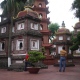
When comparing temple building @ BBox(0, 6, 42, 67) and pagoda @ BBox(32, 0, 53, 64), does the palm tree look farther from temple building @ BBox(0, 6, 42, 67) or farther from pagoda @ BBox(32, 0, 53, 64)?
pagoda @ BBox(32, 0, 53, 64)

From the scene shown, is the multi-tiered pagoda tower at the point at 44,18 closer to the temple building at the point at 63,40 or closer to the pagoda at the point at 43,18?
the pagoda at the point at 43,18

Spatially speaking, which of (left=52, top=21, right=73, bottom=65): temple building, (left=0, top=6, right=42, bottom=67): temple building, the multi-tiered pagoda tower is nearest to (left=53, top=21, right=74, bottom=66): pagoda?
(left=52, top=21, right=73, bottom=65): temple building

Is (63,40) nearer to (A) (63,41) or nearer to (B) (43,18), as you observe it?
(A) (63,41)

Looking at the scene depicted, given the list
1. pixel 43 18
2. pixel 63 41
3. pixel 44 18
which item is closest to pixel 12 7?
pixel 63 41

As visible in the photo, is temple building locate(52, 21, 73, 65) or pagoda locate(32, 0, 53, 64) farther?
pagoda locate(32, 0, 53, 64)

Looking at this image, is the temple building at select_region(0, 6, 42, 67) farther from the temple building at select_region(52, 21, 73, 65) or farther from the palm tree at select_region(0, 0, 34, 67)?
the temple building at select_region(52, 21, 73, 65)

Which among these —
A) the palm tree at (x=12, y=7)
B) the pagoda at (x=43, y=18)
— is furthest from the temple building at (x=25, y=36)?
the pagoda at (x=43, y=18)

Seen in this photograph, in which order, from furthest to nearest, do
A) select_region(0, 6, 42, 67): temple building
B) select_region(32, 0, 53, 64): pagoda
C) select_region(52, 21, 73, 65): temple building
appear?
1. select_region(32, 0, 53, 64): pagoda
2. select_region(52, 21, 73, 65): temple building
3. select_region(0, 6, 42, 67): temple building

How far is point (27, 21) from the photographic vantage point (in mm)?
19328

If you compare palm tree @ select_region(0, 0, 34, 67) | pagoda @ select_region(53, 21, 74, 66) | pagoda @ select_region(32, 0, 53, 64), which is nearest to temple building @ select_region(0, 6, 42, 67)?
palm tree @ select_region(0, 0, 34, 67)

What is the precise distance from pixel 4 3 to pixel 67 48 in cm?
1182

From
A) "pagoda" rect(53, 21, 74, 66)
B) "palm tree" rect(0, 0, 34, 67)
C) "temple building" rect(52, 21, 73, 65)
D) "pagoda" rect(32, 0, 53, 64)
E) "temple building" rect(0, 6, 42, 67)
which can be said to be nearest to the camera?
"temple building" rect(0, 6, 42, 67)

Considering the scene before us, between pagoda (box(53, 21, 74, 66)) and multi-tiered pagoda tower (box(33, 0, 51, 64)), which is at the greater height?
multi-tiered pagoda tower (box(33, 0, 51, 64))

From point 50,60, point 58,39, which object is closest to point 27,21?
point 58,39
